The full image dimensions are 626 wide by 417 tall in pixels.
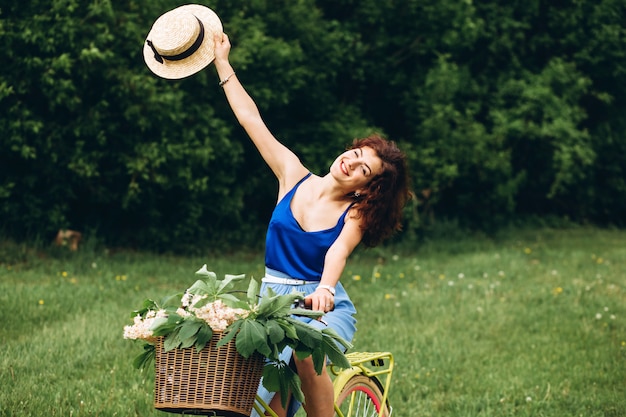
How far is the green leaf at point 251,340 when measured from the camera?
10.0ft

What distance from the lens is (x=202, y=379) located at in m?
3.11

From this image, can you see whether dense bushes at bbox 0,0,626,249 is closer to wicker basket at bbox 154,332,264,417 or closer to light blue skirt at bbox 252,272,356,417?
light blue skirt at bbox 252,272,356,417

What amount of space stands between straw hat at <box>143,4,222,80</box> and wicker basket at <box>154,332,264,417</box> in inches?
69.2

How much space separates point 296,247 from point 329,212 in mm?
238

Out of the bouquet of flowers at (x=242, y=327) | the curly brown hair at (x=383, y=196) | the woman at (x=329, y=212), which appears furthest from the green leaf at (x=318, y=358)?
the curly brown hair at (x=383, y=196)

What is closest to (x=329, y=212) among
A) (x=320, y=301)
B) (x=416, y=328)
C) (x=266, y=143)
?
(x=266, y=143)

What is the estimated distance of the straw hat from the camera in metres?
4.41

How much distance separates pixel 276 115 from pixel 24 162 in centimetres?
451

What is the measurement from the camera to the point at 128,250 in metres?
12.4

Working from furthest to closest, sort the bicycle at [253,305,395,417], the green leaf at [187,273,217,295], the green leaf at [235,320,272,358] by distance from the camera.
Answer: the bicycle at [253,305,395,417] < the green leaf at [187,273,217,295] < the green leaf at [235,320,272,358]

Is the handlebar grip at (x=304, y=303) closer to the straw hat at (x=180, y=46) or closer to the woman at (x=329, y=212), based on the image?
the woman at (x=329, y=212)

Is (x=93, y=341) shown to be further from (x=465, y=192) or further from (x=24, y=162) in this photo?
(x=465, y=192)

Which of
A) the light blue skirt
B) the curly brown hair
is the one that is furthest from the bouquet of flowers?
the curly brown hair

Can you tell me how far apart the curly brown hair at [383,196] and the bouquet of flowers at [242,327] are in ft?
2.83
